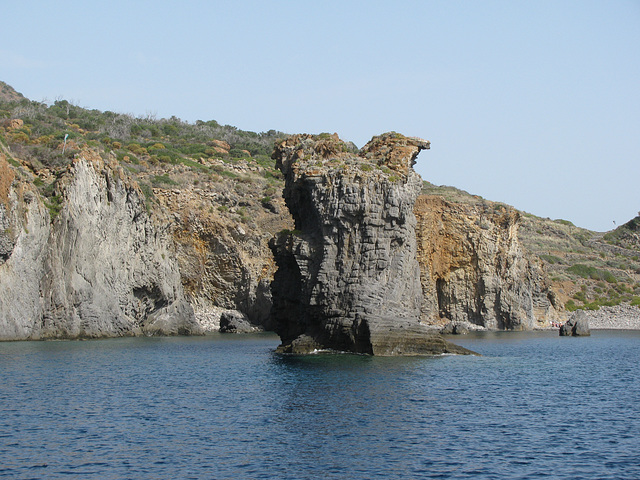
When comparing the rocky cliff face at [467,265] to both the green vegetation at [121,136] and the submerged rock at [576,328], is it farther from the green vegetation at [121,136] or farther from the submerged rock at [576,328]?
the green vegetation at [121,136]

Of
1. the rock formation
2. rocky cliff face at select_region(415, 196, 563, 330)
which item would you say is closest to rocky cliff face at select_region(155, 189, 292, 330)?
rocky cliff face at select_region(415, 196, 563, 330)

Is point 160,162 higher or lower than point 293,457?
higher

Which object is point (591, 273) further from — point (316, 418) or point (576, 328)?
point (316, 418)

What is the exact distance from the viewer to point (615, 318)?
331ft

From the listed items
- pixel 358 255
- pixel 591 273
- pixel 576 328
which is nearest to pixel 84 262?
pixel 358 255

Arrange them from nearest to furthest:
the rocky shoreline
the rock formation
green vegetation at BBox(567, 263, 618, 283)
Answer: the rock formation < the rocky shoreline < green vegetation at BBox(567, 263, 618, 283)

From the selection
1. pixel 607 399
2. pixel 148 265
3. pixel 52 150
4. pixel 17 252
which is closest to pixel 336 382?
pixel 607 399

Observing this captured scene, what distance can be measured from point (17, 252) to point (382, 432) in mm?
38122

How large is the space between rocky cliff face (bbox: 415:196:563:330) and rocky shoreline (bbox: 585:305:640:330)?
17322 millimetres

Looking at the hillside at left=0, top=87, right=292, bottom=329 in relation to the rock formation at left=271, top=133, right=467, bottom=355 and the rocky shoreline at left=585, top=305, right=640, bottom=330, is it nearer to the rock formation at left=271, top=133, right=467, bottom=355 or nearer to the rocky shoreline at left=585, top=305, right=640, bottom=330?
the rock formation at left=271, top=133, right=467, bottom=355

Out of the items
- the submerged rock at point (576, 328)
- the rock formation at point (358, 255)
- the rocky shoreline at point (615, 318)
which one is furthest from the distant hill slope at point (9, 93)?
the rocky shoreline at point (615, 318)

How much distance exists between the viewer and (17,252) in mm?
51188

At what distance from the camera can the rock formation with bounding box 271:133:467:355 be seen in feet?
143

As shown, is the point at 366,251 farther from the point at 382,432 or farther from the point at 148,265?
the point at 148,265
